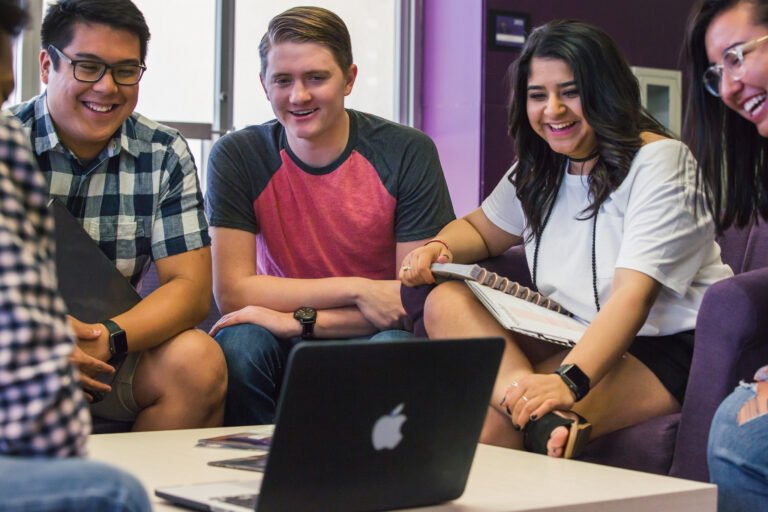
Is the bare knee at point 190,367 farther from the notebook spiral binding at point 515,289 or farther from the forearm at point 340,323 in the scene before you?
the notebook spiral binding at point 515,289

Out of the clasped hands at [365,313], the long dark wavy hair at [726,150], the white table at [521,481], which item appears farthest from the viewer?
the clasped hands at [365,313]

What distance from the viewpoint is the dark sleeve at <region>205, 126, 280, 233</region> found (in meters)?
2.57

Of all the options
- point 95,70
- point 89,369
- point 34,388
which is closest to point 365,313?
point 89,369

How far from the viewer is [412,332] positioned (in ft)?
7.97

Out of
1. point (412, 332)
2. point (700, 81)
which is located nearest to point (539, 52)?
point (700, 81)

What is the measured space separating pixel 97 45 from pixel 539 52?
0.96m

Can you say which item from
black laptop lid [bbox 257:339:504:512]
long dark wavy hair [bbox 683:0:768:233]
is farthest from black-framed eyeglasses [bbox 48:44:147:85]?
black laptop lid [bbox 257:339:504:512]

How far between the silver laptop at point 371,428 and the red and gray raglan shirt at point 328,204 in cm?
140

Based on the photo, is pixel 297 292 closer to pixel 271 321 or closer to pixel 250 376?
pixel 271 321

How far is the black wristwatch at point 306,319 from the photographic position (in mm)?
2441

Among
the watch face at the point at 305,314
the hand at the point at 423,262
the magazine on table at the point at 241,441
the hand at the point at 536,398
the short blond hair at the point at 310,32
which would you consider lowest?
the magazine on table at the point at 241,441

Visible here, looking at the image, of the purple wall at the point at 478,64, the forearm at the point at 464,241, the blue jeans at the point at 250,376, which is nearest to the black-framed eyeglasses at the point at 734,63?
the forearm at the point at 464,241

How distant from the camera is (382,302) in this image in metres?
2.44

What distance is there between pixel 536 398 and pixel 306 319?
0.80 meters
